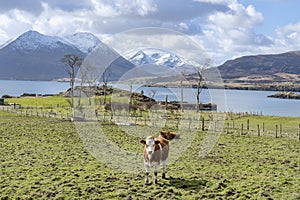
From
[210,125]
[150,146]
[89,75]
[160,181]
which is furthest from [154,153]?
[89,75]

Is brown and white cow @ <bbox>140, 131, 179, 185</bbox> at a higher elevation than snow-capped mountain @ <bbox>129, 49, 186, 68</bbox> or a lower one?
lower

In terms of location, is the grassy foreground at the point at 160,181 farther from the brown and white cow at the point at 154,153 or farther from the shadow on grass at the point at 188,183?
the brown and white cow at the point at 154,153

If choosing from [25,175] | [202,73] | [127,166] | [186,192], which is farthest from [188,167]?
[202,73]

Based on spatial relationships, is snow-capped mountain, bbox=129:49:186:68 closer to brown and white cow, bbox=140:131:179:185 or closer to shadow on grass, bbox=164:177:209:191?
brown and white cow, bbox=140:131:179:185

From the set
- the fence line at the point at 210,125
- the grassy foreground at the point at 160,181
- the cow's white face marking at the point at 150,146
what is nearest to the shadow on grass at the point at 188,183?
the grassy foreground at the point at 160,181

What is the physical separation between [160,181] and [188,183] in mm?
1000

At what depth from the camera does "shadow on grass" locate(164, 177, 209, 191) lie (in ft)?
39.0

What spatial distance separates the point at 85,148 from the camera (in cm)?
2164

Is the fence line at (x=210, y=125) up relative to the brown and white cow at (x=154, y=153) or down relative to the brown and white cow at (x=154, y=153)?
down

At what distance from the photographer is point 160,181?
41.7ft

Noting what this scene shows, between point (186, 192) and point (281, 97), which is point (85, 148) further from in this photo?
point (281, 97)

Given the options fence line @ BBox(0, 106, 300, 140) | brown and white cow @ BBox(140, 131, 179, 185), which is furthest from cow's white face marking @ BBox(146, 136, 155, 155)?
fence line @ BBox(0, 106, 300, 140)

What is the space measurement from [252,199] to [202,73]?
170 feet

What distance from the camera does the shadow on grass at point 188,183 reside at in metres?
11.9
